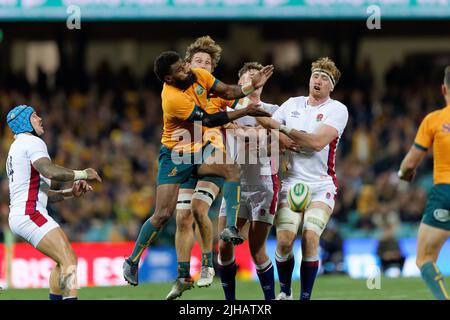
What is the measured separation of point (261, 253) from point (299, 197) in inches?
44.6

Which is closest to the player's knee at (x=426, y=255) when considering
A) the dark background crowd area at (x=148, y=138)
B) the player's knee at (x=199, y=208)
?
the player's knee at (x=199, y=208)

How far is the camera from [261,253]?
12695 millimetres

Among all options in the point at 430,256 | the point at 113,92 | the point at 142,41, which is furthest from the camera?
the point at 142,41

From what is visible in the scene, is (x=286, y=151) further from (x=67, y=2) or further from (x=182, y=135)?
(x=67, y=2)

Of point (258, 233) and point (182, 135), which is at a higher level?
point (182, 135)

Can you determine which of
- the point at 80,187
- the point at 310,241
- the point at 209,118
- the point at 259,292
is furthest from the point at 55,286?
the point at 259,292

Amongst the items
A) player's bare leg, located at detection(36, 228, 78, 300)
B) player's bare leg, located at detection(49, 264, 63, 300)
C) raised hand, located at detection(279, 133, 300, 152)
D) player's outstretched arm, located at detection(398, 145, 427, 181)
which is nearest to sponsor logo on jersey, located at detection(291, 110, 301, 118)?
raised hand, located at detection(279, 133, 300, 152)

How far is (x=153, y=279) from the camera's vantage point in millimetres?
21062

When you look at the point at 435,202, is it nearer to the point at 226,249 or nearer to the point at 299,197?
the point at 299,197

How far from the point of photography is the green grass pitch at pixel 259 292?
49.0 feet

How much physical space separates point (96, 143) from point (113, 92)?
7.22 feet

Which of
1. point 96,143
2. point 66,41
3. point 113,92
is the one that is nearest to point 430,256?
point 96,143

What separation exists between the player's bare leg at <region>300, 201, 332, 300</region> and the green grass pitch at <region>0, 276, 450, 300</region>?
251 centimetres

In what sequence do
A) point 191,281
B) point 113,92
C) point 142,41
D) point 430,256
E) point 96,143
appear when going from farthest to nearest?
1. point 142,41
2. point 113,92
3. point 96,143
4. point 191,281
5. point 430,256
